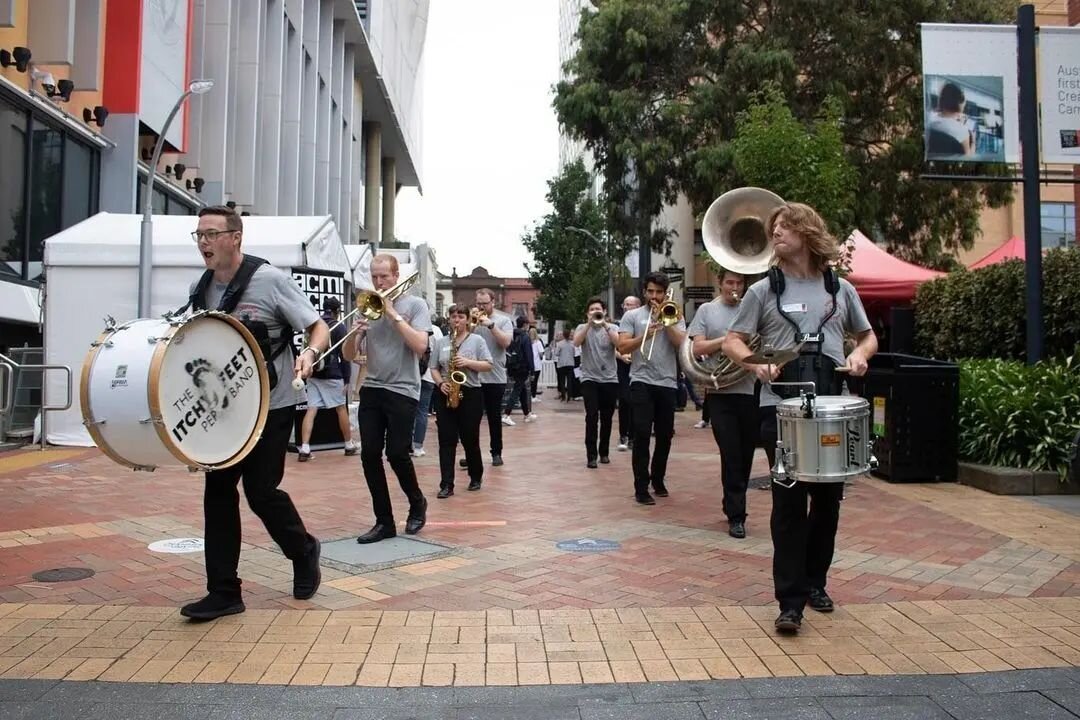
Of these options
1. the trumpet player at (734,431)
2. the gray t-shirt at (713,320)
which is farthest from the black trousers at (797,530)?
the gray t-shirt at (713,320)

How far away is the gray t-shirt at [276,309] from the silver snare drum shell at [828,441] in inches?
90.8

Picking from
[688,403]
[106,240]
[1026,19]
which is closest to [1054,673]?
[1026,19]

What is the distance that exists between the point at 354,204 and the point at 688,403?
A: 27.3 m

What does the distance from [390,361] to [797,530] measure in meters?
2.92

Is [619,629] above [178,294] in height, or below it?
below

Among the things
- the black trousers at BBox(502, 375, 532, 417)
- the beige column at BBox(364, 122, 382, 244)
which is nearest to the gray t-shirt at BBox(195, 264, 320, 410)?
the black trousers at BBox(502, 375, 532, 417)

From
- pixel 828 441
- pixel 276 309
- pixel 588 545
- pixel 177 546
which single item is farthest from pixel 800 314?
pixel 177 546

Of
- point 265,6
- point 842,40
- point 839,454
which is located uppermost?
point 265,6

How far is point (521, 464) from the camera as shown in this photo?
9.98 meters

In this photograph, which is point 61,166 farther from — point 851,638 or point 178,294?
point 851,638

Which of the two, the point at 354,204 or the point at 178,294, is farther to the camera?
the point at 354,204

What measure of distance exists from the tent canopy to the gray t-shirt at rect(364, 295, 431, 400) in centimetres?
1014

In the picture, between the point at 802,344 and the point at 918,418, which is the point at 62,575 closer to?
the point at 802,344

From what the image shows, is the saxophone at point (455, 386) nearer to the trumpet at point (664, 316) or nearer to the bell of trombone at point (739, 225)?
the trumpet at point (664, 316)
